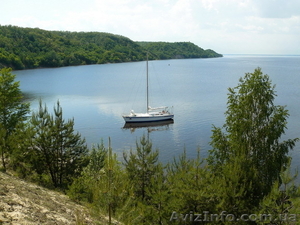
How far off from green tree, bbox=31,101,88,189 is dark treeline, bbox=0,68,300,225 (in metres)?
0.07

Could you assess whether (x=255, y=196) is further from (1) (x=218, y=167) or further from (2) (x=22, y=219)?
(2) (x=22, y=219)

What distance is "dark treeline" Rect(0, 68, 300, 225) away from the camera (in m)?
11.9

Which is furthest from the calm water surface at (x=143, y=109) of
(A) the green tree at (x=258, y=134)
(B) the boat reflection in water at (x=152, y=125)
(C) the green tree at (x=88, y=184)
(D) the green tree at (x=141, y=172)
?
(C) the green tree at (x=88, y=184)

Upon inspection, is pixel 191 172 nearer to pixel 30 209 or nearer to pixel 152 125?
pixel 30 209

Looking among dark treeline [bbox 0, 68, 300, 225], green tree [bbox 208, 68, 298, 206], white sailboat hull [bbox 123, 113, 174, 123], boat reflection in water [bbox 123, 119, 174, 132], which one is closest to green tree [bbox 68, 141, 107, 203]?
dark treeline [bbox 0, 68, 300, 225]

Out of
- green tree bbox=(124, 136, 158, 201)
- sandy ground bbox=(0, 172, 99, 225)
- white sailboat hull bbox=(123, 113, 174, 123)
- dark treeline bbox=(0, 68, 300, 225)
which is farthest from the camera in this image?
white sailboat hull bbox=(123, 113, 174, 123)

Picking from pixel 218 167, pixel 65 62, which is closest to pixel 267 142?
pixel 218 167

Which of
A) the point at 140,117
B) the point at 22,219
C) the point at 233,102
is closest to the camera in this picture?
the point at 22,219

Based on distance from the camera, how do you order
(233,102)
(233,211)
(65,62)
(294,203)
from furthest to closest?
(65,62)
(233,102)
(233,211)
(294,203)

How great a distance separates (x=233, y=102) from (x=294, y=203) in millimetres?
8691

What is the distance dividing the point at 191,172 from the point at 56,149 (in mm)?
11026

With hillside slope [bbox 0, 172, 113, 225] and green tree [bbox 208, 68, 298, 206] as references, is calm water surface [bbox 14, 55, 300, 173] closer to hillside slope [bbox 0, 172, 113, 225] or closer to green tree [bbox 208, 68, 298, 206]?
green tree [bbox 208, 68, 298, 206]

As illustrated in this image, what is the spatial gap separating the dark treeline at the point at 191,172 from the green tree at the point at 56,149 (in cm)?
7

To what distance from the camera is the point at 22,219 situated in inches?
404
